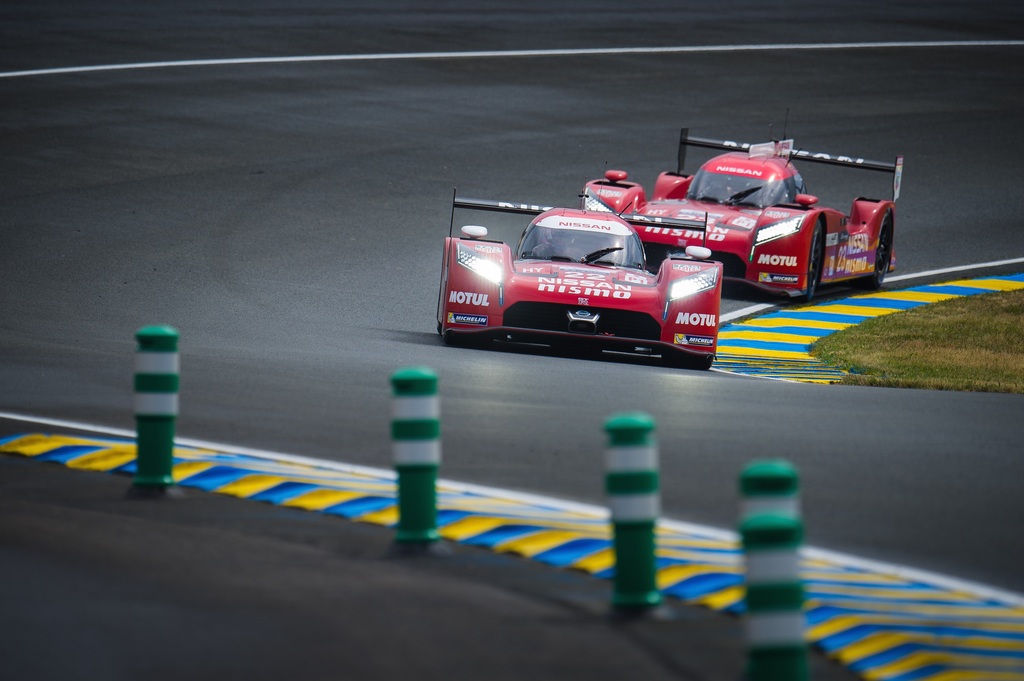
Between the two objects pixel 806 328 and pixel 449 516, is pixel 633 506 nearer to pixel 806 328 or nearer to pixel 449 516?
pixel 449 516

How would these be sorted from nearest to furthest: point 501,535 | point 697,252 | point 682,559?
point 682,559 → point 501,535 → point 697,252

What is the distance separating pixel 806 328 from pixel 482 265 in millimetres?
4731

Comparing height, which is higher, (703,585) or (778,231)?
(778,231)

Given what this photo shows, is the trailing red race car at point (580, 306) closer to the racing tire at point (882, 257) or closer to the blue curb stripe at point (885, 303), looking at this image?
the blue curb stripe at point (885, 303)

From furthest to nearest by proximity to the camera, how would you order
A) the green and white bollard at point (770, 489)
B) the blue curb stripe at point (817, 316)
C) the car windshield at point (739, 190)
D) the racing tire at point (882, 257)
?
1. the racing tire at point (882, 257)
2. the car windshield at point (739, 190)
3. the blue curb stripe at point (817, 316)
4. the green and white bollard at point (770, 489)

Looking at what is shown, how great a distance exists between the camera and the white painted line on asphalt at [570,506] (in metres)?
6.95

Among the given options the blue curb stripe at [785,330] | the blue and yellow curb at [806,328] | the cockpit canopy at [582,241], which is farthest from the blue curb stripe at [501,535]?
the blue curb stripe at [785,330]

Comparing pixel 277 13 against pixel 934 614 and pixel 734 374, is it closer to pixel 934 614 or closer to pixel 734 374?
pixel 734 374

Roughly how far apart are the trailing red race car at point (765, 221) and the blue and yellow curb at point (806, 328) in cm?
46

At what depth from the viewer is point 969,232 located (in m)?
24.8

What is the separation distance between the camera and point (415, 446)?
7102mm

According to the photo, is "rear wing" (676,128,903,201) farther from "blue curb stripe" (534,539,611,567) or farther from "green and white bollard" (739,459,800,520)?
"green and white bollard" (739,459,800,520)

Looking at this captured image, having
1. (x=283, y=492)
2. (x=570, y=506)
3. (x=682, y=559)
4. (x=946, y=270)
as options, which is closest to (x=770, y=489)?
(x=682, y=559)

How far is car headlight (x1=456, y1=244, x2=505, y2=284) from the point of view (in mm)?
15172
